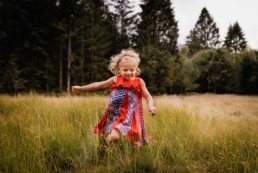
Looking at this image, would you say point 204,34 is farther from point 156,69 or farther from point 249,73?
point 156,69

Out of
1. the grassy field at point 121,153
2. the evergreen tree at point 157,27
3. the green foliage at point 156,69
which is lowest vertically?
the grassy field at point 121,153

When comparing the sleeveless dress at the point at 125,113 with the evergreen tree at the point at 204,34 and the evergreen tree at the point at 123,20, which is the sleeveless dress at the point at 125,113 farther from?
the evergreen tree at the point at 204,34

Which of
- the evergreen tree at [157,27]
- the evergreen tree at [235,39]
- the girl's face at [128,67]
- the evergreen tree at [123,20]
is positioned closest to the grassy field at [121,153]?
the girl's face at [128,67]

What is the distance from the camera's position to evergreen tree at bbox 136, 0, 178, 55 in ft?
79.0

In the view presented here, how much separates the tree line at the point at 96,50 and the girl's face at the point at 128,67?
12963 mm

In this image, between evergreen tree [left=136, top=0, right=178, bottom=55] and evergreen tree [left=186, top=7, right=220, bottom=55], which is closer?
evergreen tree [left=136, top=0, right=178, bottom=55]

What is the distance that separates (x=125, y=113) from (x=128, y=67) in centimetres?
65

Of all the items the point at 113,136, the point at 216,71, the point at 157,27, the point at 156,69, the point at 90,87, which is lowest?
the point at 113,136

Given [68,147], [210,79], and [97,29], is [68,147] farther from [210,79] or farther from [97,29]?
[210,79]

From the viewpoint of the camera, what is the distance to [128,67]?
2.69 metres

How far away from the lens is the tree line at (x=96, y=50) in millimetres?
18578

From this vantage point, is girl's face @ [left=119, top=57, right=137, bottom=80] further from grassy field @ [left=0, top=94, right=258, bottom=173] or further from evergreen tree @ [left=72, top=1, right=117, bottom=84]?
evergreen tree @ [left=72, top=1, right=117, bottom=84]

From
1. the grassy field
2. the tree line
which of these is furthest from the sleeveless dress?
the tree line

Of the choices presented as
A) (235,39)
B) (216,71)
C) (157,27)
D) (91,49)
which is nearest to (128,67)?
(91,49)
